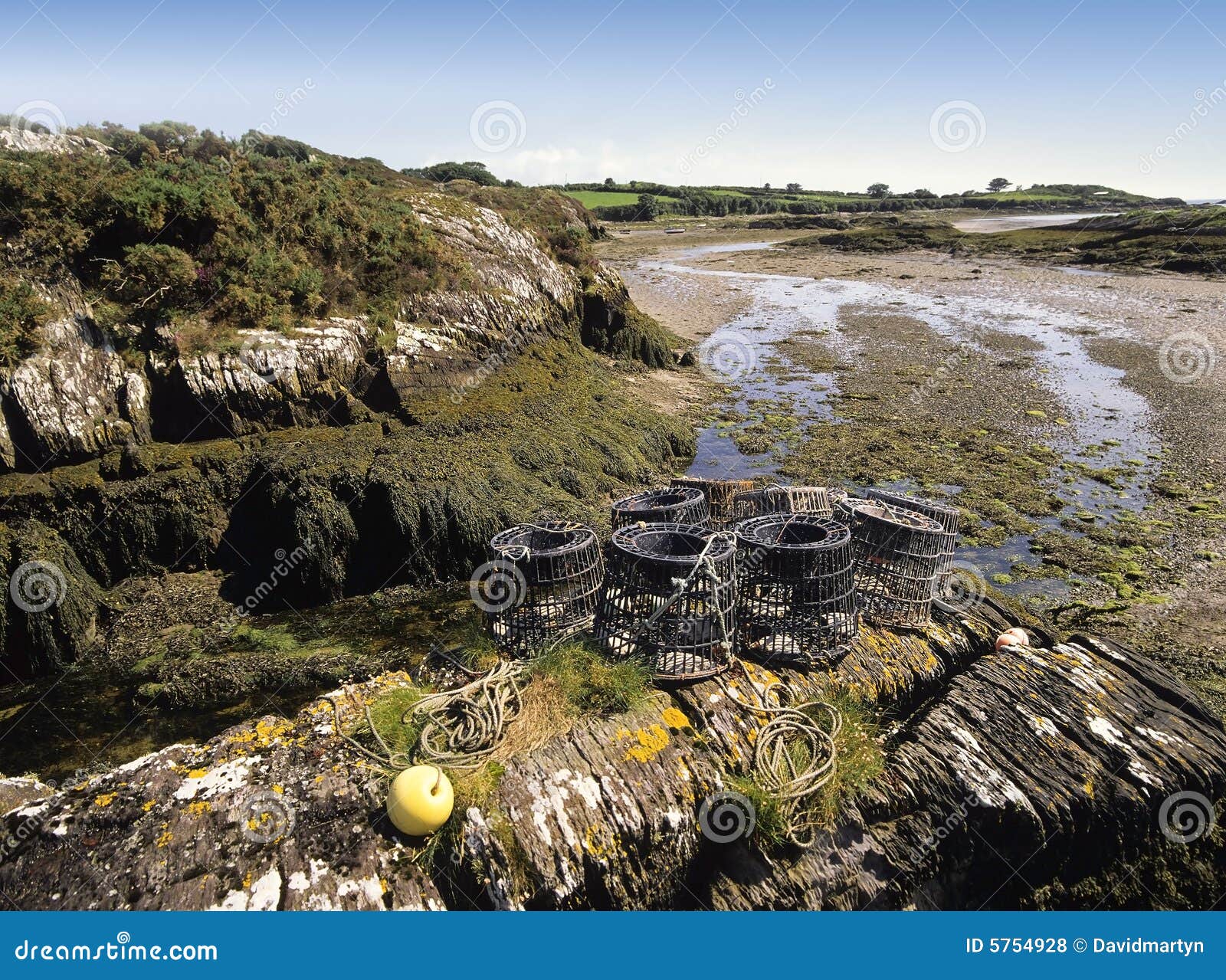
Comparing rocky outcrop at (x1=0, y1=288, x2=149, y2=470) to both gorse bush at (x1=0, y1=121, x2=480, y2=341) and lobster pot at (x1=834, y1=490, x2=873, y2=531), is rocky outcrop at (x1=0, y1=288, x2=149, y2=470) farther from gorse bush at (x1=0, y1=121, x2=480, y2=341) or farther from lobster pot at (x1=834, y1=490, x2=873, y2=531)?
lobster pot at (x1=834, y1=490, x2=873, y2=531)

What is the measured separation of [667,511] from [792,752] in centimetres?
410

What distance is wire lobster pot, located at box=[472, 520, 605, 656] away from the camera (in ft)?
30.3

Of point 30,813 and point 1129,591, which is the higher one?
point 30,813

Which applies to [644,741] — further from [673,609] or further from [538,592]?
[538,592]

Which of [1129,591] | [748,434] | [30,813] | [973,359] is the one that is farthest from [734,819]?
[973,359]

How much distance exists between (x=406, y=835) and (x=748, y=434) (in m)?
20.4

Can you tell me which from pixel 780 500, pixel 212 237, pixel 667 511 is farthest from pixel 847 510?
pixel 212 237

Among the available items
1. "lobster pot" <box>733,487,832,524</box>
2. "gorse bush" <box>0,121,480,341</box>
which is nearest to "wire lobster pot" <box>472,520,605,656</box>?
"lobster pot" <box>733,487,832,524</box>

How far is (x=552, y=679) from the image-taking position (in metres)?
8.32

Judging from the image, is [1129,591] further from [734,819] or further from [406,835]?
[406,835]

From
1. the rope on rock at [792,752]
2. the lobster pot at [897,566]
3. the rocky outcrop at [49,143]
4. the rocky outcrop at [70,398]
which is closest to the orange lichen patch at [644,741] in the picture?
the rope on rock at [792,752]

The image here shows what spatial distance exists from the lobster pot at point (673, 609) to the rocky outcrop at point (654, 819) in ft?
1.56

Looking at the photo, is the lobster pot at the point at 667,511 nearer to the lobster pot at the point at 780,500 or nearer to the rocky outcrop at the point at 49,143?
the lobster pot at the point at 780,500

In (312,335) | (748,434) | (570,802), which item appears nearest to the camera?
(570,802)
